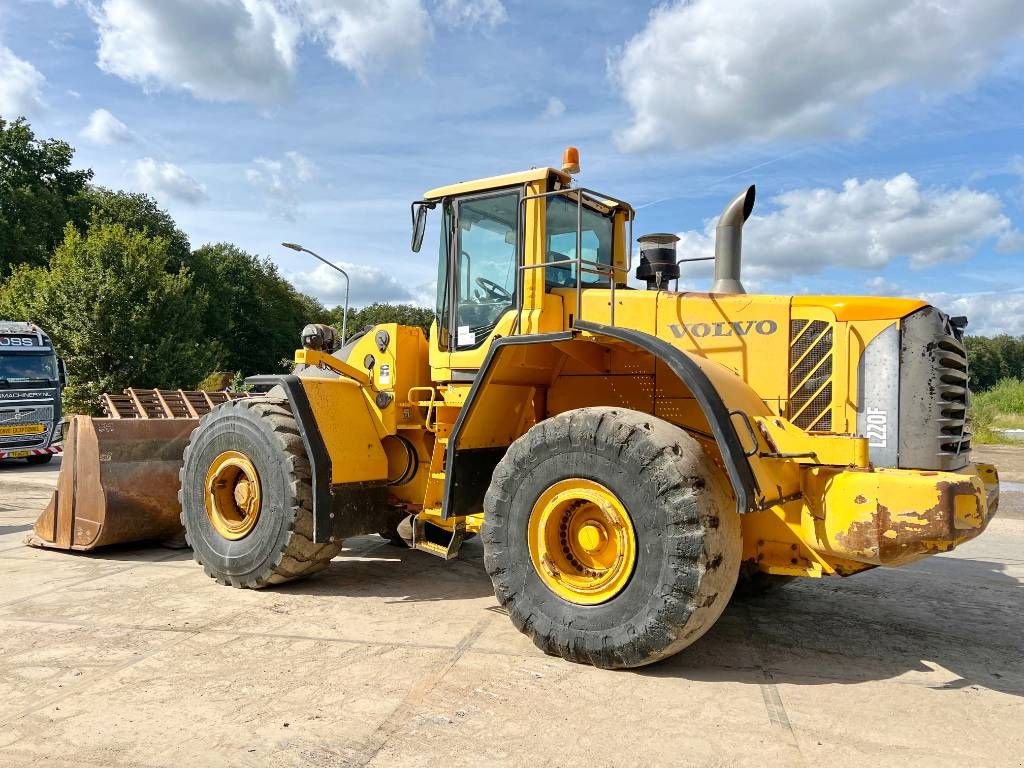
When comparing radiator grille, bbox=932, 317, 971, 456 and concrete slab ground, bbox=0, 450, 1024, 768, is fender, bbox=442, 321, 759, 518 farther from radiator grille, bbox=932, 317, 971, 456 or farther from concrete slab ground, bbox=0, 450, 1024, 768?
radiator grille, bbox=932, 317, 971, 456

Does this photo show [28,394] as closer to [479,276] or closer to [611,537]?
[479,276]

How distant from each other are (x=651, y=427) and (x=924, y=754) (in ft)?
6.32

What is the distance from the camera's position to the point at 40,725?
3547 millimetres

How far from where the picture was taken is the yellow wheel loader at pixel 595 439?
4.07 metres

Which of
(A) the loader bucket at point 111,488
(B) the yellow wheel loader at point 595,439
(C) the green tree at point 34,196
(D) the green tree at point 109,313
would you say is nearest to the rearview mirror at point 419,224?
(B) the yellow wheel loader at point 595,439

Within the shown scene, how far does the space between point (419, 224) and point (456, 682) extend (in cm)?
360

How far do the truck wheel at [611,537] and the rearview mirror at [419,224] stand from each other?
228 cm

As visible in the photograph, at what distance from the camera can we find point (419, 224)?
6266 mm

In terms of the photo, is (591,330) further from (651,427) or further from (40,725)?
(40,725)

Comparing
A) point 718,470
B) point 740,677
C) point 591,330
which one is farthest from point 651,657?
point 591,330

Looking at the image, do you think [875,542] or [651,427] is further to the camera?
[651,427]

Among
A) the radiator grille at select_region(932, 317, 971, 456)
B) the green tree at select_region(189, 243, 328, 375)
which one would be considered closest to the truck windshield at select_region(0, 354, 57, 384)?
the radiator grille at select_region(932, 317, 971, 456)

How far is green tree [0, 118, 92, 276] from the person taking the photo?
36.2 m

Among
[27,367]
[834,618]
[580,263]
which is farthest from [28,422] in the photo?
[834,618]
